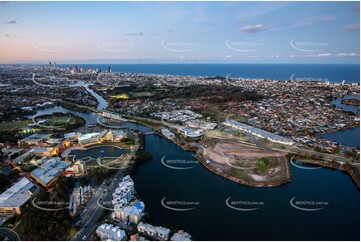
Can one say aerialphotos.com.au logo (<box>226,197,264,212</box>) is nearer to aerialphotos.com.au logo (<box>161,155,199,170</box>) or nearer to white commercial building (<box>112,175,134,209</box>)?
aerialphotos.com.au logo (<box>161,155,199,170</box>)

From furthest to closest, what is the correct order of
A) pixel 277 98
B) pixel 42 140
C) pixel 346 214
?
pixel 277 98
pixel 42 140
pixel 346 214

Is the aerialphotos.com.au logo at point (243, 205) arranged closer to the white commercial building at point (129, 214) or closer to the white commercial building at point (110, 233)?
the white commercial building at point (129, 214)

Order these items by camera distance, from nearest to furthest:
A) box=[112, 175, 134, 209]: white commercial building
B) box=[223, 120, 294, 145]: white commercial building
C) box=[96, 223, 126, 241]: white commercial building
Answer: box=[96, 223, 126, 241]: white commercial building → box=[112, 175, 134, 209]: white commercial building → box=[223, 120, 294, 145]: white commercial building

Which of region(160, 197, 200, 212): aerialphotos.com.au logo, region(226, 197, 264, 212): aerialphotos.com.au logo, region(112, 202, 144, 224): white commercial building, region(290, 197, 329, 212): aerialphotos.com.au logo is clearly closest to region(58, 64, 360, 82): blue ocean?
region(290, 197, 329, 212): aerialphotos.com.au logo

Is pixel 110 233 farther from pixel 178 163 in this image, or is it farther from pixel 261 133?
pixel 261 133

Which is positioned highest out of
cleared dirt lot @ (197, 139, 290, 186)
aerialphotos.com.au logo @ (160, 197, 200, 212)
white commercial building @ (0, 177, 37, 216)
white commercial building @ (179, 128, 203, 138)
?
white commercial building @ (179, 128, 203, 138)

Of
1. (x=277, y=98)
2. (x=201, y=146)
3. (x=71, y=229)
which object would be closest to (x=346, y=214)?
(x=201, y=146)

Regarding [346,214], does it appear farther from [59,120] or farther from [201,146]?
[59,120]

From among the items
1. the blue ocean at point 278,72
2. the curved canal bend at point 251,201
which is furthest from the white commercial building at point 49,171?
the blue ocean at point 278,72
